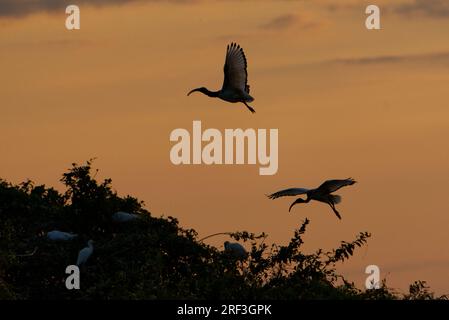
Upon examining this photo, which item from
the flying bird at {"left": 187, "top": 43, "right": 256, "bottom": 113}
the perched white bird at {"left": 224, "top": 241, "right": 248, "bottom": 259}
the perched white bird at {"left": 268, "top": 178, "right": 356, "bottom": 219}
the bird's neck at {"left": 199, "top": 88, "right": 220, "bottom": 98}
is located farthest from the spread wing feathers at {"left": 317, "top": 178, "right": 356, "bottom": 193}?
the bird's neck at {"left": 199, "top": 88, "right": 220, "bottom": 98}

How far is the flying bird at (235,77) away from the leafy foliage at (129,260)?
329 cm

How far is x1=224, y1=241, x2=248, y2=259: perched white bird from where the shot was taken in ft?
116

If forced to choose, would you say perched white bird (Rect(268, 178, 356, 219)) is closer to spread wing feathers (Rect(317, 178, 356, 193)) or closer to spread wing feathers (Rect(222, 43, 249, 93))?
spread wing feathers (Rect(317, 178, 356, 193))

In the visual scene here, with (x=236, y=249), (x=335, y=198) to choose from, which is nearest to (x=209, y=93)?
(x=236, y=249)

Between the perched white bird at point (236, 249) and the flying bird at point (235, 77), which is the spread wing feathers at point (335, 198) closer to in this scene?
the perched white bird at point (236, 249)

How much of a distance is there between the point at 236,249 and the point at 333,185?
455cm

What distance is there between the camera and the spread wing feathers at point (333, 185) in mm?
30747

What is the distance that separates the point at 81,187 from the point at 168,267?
156 inches

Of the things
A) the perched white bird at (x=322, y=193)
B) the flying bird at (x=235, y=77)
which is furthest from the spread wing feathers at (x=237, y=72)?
the perched white bird at (x=322, y=193)
